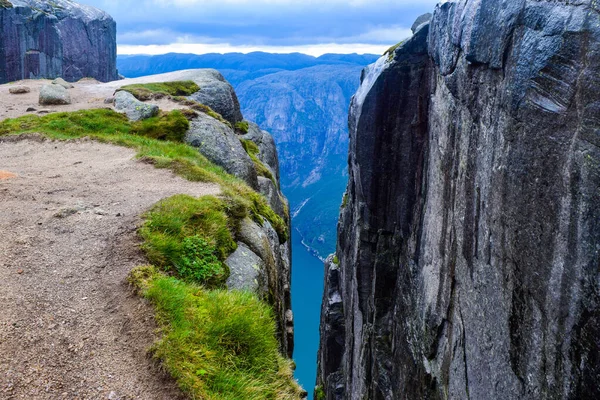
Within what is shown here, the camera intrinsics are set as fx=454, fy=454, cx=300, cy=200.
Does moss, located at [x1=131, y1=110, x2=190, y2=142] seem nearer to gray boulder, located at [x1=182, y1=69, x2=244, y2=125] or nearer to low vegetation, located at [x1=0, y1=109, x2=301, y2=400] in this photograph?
low vegetation, located at [x1=0, y1=109, x2=301, y2=400]

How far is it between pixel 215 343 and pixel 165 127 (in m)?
25.2

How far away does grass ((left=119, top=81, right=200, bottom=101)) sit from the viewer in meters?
42.2

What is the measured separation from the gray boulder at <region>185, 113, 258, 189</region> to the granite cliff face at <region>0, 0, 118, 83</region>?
5599cm

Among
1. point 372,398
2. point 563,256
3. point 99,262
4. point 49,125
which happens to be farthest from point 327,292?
point 563,256

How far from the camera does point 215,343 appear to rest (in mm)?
9719

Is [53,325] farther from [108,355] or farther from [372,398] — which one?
[372,398]

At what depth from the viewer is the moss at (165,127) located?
31.8 metres

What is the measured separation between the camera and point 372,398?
2464 cm

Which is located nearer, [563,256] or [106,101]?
[563,256]

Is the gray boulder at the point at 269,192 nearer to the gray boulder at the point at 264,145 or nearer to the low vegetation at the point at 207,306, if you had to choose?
the gray boulder at the point at 264,145

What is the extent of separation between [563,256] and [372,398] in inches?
718

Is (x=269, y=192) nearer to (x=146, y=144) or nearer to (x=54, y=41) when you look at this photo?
(x=146, y=144)

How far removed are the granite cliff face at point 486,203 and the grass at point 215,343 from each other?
5769 mm

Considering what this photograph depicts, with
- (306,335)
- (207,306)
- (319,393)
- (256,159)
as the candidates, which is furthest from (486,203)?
(306,335)
